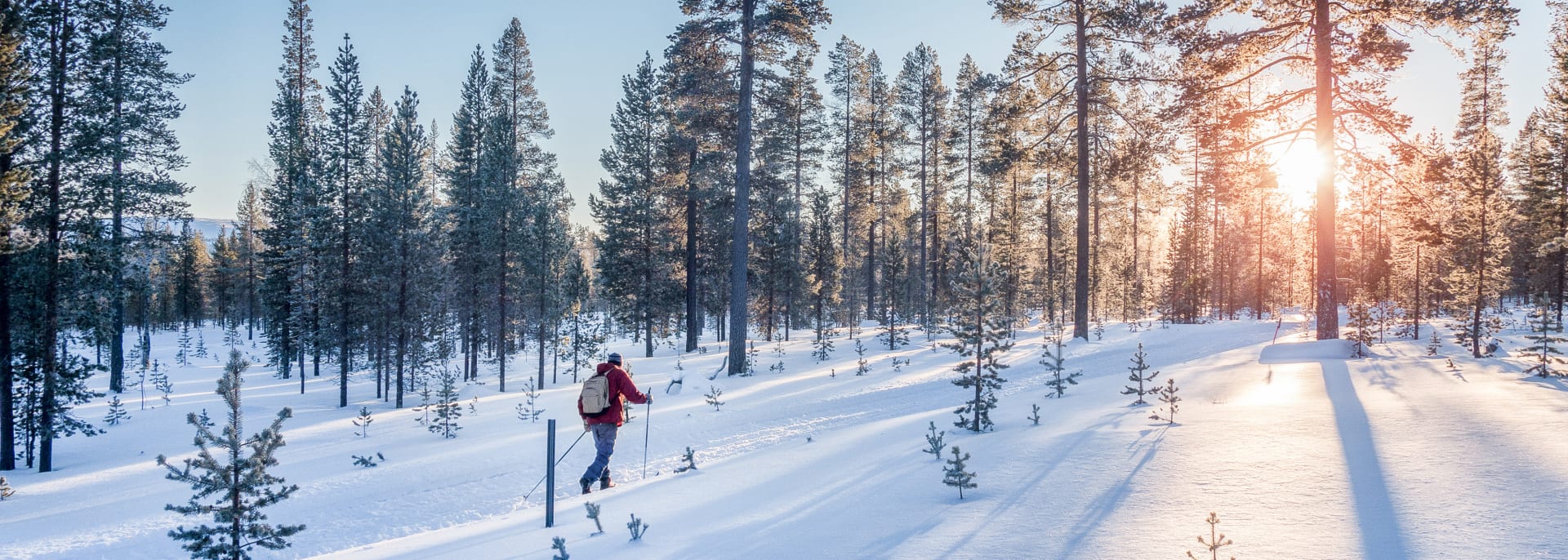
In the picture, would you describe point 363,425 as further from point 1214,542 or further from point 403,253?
point 1214,542

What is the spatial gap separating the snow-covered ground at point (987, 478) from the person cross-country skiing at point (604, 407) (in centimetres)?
53

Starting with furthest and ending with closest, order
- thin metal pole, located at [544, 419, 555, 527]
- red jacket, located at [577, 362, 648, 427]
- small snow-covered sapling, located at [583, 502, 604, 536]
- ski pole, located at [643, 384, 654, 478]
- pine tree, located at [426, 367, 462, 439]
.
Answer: pine tree, located at [426, 367, 462, 439] < ski pole, located at [643, 384, 654, 478] < red jacket, located at [577, 362, 648, 427] < thin metal pole, located at [544, 419, 555, 527] < small snow-covered sapling, located at [583, 502, 604, 536]

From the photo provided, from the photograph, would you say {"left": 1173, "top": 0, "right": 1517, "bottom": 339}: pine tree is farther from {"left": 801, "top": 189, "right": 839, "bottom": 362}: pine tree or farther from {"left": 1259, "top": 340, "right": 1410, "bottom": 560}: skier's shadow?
{"left": 801, "top": 189, "right": 839, "bottom": 362}: pine tree

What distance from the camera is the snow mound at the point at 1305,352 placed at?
1184 centimetres

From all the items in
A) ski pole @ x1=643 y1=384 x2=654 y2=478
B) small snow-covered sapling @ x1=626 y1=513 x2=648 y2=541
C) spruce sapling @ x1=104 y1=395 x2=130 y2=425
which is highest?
small snow-covered sapling @ x1=626 y1=513 x2=648 y2=541

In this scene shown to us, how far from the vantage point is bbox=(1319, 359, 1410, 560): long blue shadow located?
3.52 meters

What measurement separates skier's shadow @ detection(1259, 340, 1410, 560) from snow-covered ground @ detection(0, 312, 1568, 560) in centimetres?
2

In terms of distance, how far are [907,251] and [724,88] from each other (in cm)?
3224

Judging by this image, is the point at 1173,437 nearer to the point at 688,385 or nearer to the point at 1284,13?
the point at 1284,13

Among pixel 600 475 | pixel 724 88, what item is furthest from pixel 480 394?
pixel 600 475

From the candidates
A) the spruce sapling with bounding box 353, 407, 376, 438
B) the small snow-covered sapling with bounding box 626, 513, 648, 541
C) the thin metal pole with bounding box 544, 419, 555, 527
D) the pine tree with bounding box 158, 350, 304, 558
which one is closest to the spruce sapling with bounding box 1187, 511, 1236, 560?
the small snow-covered sapling with bounding box 626, 513, 648, 541

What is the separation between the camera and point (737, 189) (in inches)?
782

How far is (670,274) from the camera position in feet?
105

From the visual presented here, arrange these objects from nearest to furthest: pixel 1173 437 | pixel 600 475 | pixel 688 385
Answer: pixel 1173 437 → pixel 600 475 → pixel 688 385
